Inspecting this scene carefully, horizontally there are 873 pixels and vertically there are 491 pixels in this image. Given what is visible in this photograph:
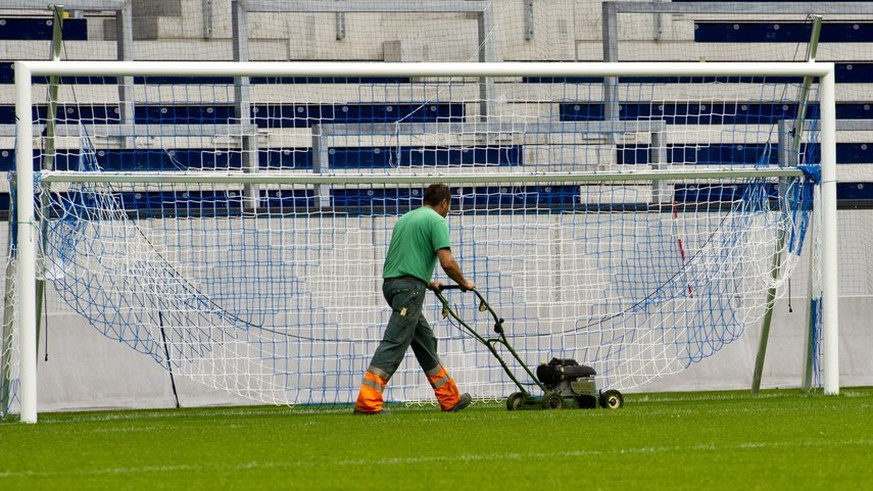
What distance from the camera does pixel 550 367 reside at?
10.3 metres

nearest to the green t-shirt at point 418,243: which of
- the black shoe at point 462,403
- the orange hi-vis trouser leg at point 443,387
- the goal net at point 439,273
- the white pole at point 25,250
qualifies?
the orange hi-vis trouser leg at point 443,387

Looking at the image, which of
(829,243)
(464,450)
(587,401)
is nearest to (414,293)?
(587,401)

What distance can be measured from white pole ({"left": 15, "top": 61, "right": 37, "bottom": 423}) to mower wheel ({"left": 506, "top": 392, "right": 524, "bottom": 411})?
3278mm

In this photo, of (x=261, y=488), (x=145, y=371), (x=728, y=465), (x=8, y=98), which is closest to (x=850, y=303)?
(x=145, y=371)

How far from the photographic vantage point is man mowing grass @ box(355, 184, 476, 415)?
10070mm

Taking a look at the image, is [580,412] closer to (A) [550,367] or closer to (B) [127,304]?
(A) [550,367]

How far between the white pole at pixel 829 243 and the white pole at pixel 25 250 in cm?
597

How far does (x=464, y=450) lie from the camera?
23.4 feet

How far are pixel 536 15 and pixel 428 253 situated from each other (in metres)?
9.90

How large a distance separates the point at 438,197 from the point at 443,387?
4.40 ft

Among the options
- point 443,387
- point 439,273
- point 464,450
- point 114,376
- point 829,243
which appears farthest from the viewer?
point 439,273

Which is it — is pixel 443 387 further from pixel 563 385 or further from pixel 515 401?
pixel 563 385

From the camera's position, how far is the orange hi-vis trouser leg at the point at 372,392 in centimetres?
1003

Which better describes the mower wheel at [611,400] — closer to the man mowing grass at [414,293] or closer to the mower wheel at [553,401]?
the mower wheel at [553,401]
